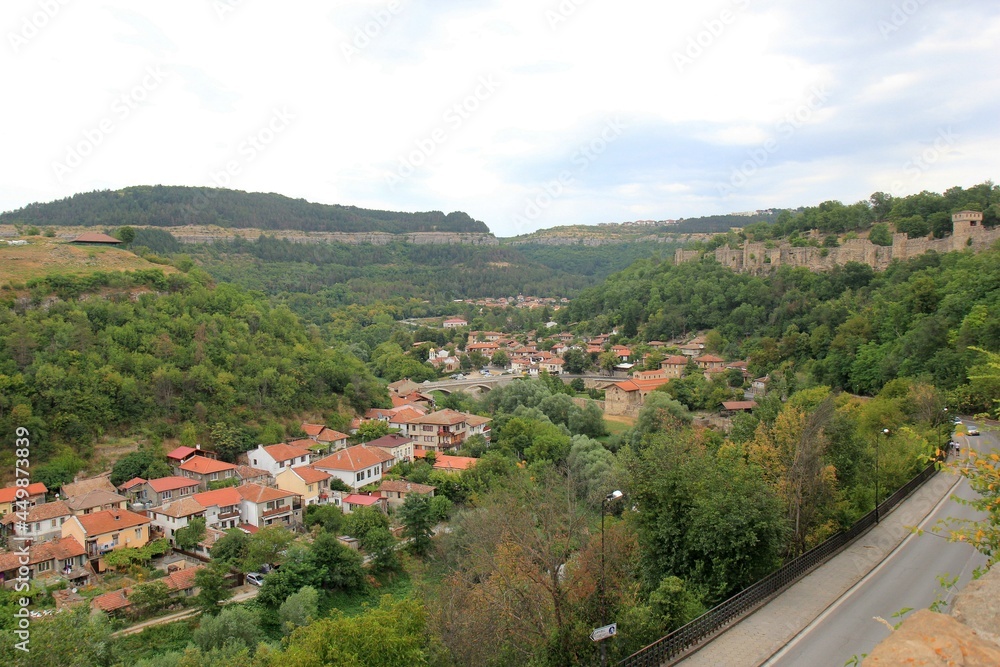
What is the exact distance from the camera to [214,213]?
10888cm

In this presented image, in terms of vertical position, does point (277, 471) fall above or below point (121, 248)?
below

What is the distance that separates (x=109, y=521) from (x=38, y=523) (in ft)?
7.25

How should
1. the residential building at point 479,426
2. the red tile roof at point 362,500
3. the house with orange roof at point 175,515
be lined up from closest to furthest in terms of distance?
the house with orange roof at point 175,515
the red tile roof at point 362,500
the residential building at point 479,426

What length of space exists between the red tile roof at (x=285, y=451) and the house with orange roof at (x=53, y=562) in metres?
9.00

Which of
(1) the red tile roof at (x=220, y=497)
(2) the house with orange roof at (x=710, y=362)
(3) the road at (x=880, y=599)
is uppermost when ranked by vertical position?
(3) the road at (x=880, y=599)

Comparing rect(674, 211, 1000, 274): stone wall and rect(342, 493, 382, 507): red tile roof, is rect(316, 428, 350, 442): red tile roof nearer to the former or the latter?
rect(342, 493, 382, 507): red tile roof

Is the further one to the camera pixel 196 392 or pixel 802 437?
pixel 196 392

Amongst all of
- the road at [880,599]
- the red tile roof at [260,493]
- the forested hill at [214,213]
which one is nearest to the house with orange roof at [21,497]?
the red tile roof at [260,493]

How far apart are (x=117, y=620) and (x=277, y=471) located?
37.6 feet

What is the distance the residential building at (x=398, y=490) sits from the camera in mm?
26453

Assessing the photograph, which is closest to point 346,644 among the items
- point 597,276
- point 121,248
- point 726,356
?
point 121,248

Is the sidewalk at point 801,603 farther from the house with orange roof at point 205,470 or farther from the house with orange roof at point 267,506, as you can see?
the house with orange roof at point 205,470

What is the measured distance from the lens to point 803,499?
1296cm

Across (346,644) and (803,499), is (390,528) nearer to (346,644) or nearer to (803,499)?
(346,644)
